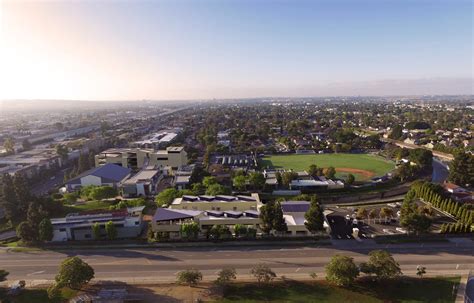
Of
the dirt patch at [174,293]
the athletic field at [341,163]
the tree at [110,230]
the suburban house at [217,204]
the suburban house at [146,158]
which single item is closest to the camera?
the dirt patch at [174,293]

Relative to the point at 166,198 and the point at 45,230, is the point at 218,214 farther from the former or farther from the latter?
the point at 45,230

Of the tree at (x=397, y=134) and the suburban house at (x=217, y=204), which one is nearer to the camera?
the suburban house at (x=217, y=204)

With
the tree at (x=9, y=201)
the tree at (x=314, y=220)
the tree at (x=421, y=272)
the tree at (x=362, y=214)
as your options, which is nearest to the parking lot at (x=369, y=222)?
the tree at (x=362, y=214)

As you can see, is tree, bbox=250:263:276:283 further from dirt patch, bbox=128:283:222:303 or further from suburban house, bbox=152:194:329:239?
suburban house, bbox=152:194:329:239

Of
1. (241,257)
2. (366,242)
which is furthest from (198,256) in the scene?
(366,242)

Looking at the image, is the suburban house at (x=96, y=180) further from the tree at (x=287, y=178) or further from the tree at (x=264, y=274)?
the tree at (x=264, y=274)

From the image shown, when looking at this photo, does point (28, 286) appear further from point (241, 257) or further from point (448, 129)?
point (448, 129)
